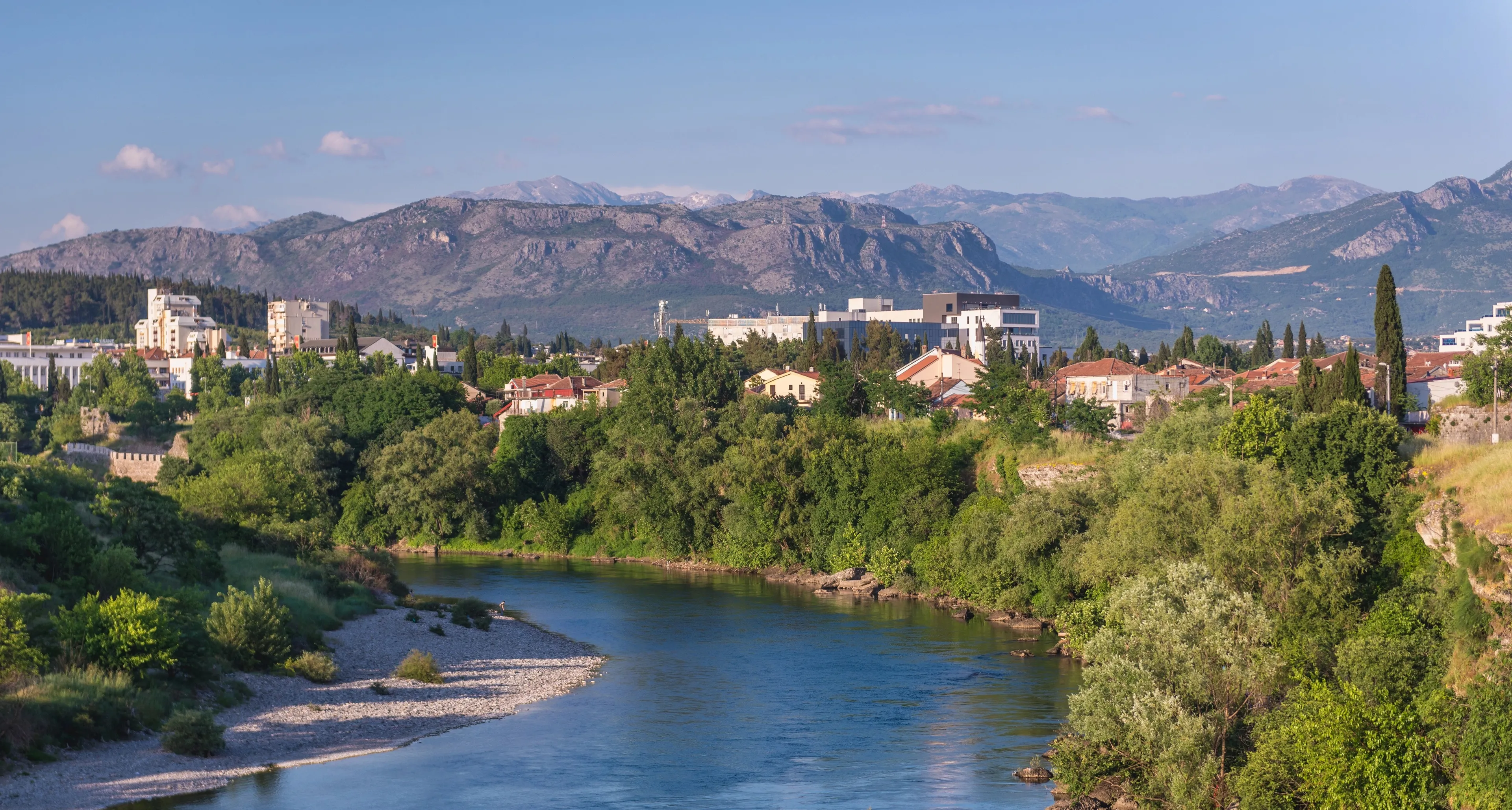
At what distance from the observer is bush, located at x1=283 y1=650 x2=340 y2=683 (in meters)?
36.7

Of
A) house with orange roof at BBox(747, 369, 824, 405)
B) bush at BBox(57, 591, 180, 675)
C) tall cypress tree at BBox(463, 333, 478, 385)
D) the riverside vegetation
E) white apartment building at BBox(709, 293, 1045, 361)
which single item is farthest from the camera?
white apartment building at BBox(709, 293, 1045, 361)

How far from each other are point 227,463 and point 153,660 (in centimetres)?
4353

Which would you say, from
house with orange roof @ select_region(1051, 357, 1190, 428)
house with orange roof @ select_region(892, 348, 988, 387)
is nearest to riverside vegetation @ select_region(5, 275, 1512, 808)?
house with orange roof @ select_region(892, 348, 988, 387)

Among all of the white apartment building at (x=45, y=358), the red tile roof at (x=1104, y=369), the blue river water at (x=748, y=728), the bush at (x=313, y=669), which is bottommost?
the blue river water at (x=748, y=728)

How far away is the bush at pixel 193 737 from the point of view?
2914cm

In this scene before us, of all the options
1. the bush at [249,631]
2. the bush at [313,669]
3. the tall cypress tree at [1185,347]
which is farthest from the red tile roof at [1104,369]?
the bush at [249,631]

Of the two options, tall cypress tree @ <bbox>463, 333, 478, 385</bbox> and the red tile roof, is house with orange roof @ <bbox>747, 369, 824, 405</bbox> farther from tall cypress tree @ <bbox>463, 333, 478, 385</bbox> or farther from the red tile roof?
tall cypress tree @ <bbox>463, 333, 478, 385</bbox>

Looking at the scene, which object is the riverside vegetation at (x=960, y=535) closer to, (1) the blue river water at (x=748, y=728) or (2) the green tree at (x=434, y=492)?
(2) the green tree at (x=434, y=492)

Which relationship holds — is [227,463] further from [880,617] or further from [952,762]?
[952,762]

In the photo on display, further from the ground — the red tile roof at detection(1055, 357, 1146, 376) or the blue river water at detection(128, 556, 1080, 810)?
the red tile roof at detection(1055, 357, 1146, 376)

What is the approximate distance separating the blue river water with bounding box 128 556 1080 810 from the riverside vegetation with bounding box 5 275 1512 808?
2.64m

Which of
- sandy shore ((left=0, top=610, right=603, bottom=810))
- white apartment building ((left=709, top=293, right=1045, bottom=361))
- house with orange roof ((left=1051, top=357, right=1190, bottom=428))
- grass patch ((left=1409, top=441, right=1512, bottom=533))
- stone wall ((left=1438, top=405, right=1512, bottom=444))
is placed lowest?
sandy shore ((left=0, top=610, right=603, bottom=810))

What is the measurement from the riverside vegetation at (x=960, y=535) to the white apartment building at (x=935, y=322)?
7960 cm

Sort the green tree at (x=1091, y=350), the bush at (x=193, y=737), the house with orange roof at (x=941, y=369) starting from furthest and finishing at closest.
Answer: the green tree at (x=1091, y=350) → the house with orange roof at (x=941, y=369) → the bush at (x=193, y=737)
